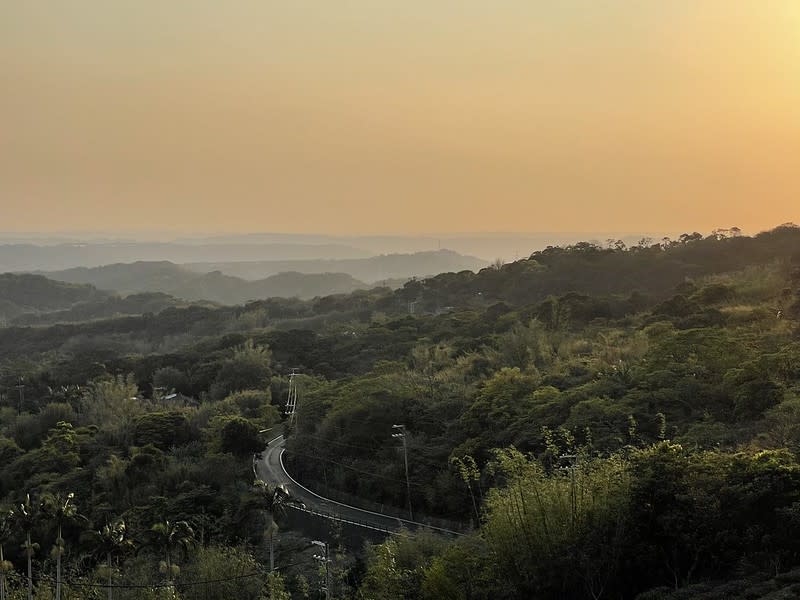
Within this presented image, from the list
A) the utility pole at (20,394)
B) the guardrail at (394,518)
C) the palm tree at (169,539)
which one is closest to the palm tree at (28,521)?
the palm tree at (169,539)

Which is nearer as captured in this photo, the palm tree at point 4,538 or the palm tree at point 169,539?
the palm tree at point 4,538

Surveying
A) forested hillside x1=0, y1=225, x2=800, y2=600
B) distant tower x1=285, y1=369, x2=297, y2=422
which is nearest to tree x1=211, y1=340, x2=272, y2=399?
forested hillside x1=0, y1=225, x2=800, y2=600

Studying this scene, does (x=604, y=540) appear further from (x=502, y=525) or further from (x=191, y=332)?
(x=191, y=332)

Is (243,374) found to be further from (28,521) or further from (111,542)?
(111,542)

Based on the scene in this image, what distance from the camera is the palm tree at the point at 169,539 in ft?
82.6

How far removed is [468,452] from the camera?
100 ft

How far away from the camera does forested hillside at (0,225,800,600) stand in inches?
698

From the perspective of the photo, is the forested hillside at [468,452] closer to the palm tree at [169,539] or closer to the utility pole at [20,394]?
the palm tree at [169,539]

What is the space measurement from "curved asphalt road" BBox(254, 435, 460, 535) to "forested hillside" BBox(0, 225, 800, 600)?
0.86 meters

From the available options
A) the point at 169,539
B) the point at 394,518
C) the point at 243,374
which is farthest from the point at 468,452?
the point at 243,374

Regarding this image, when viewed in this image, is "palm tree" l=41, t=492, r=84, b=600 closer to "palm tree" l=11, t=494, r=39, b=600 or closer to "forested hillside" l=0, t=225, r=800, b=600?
"forested hillside" l=0, t=225, r=800, b=600

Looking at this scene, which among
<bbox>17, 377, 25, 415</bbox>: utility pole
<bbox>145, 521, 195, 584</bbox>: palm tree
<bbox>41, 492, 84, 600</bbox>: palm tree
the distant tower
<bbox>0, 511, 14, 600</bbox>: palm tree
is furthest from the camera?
<bbox>17, 377, 25, 415</bbox>: utility pole

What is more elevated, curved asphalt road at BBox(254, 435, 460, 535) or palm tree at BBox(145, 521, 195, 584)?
palm tree at BBox(145, 521, 195, 584)

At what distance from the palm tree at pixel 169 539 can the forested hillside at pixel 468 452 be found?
11 centimetres
